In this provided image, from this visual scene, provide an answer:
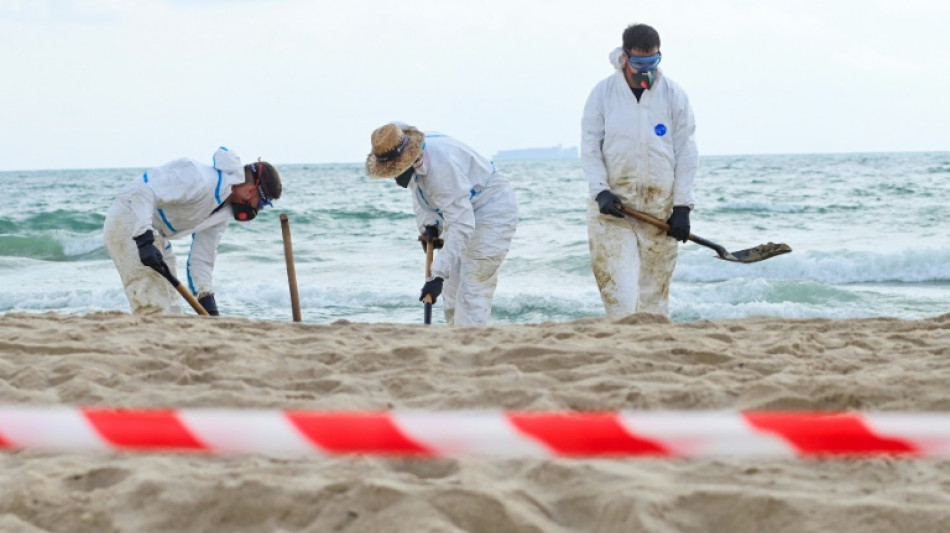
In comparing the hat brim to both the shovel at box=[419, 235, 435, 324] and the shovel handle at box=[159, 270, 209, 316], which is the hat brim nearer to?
the shovel at box=[419, 235, 435, 324]

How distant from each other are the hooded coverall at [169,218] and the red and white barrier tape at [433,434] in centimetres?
425

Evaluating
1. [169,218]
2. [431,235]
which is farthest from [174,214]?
[431,235]

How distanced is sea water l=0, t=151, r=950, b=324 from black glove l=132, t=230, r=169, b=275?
387 centimetres

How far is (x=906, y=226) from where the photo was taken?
17156 mm

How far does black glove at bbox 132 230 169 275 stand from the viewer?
21.1 feet

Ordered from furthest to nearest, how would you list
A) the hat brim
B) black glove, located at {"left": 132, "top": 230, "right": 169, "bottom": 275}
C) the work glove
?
1. the work glove
2. black glove, located at {"left": 132, "top": 230, "right": 169, "bottom": 275}
3. the hat brim

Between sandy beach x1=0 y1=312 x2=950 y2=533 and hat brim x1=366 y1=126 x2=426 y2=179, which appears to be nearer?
sandy beach x1=0 y1=312 x2=950 y2=533

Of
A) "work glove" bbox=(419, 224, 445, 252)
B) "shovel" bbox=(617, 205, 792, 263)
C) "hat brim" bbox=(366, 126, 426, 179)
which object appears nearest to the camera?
"hat brim" bbox=(366, 126, 426, 179)

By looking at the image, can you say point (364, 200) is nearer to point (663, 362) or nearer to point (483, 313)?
point (483, 313)

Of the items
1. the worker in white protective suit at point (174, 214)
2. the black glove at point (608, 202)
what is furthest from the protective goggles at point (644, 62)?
the worker in white protective suit at point (174, 214)

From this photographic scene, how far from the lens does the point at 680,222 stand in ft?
21.1

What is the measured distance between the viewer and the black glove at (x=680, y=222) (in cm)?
641

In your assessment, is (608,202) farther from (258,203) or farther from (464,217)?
(258,203)

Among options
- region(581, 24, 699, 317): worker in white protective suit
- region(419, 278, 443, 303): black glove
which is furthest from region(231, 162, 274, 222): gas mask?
region(581, 24, 699, 317): worker in white protective suit
